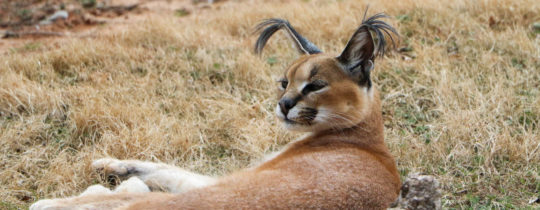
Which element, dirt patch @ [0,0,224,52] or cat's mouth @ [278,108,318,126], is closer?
cat's mouth @ [278,108,318,126]

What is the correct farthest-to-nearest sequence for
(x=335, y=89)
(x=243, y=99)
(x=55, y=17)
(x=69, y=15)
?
(x=69, y=15), (x=55, y=17), (x=243, y=99), (x=335, y=89)

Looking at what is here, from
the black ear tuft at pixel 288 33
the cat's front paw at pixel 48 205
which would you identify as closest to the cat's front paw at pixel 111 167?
the cat's front paw at pixel 48 205

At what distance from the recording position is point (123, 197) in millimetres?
4441

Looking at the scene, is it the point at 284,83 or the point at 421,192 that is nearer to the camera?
the point at 421,192

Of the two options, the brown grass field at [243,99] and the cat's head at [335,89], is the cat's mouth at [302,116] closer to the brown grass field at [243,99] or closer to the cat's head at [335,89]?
the cat's head at [335,89]

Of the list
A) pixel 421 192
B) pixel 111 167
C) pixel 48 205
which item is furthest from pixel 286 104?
pixel 48 205

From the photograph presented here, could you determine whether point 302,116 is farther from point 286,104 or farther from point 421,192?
point 421,192

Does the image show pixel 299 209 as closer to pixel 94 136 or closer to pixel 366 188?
pixel 366 188

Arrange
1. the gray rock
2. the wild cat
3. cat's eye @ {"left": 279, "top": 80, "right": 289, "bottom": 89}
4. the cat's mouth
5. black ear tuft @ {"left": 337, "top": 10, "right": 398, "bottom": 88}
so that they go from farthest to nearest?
cat's eye @ {"left": 279, "top": 80, "right": 289, "bottom": 89} < the cat's mouth < black ear tuft @ {"left": 337, "top": 10, "right": 398, "bottom": 88} < the gray rock < the wild cat

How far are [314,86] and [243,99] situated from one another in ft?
8.00

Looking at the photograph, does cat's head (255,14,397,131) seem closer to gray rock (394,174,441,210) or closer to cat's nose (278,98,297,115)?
cat's nose (278,98,297,115)

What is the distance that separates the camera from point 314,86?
4.86 metres

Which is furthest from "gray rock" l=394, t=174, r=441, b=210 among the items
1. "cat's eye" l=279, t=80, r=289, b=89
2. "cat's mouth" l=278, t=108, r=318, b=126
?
"cat's eye" l=279, t=80, r=289, b=89

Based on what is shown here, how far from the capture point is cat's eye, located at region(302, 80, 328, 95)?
482 cm
